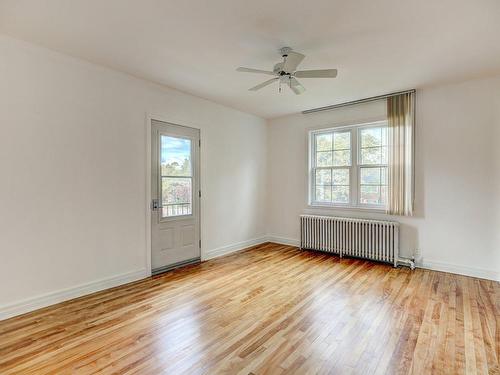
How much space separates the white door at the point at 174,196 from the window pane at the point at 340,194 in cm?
259

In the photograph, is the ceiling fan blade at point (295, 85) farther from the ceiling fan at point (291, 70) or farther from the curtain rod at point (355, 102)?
the curtain rod at point (355, 102)

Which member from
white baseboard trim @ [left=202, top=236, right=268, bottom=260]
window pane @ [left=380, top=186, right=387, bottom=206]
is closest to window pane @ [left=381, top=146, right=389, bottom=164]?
window pane @ [left=380, top=186, right=387, bottom=206]

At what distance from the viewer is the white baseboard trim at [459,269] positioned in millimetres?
3773

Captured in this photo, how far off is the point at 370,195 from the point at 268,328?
10.9 feet

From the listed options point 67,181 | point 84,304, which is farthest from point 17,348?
point 67,181

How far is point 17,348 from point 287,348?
218 centimetres

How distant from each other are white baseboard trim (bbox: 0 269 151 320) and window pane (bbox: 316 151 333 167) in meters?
3.73

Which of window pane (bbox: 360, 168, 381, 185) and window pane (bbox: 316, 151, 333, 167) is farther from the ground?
window pane (bbox: 316, 151, 333, 167)

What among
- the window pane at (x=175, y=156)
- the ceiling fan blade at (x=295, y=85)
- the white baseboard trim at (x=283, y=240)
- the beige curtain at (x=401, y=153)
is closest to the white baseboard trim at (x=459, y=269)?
the beige curtain at (x=401, y=153)

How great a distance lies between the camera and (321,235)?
522 centimetres

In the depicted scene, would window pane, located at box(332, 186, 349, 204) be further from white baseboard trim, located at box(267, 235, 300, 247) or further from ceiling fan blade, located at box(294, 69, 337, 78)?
ceiling fan blade, located at box(294, 69, 337, 78)

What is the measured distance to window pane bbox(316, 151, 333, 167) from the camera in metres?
5.39

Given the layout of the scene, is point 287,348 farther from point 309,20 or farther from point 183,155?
point 183,155

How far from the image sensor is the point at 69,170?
10.2 feet
